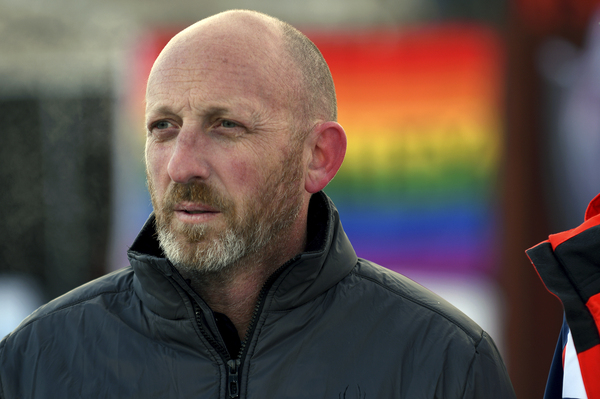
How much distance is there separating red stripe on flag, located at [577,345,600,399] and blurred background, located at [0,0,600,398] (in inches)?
107

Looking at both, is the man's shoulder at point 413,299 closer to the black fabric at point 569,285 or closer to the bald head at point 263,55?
the black fabric at point 569,285

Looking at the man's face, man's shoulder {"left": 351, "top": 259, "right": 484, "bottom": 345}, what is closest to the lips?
Answer: the man's face

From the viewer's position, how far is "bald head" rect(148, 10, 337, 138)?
1660 mm

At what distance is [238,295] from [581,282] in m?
0.85

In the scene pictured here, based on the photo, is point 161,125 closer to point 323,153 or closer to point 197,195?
point 197,195

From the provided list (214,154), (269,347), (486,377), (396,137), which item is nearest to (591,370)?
(486,377)

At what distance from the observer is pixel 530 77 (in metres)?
3.91

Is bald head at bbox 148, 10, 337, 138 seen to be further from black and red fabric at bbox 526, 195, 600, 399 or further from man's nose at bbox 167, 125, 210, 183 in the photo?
black and red fabric at bbox 526, 195, 600, 399

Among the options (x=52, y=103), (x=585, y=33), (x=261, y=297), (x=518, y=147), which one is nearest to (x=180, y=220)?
(x=261, y=297)

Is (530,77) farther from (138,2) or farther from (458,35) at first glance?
(138,2)

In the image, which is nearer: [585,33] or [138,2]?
[585,33]

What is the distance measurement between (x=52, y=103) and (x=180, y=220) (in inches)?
137

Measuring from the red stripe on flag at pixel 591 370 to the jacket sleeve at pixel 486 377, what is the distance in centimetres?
30

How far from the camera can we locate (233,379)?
1.48m
